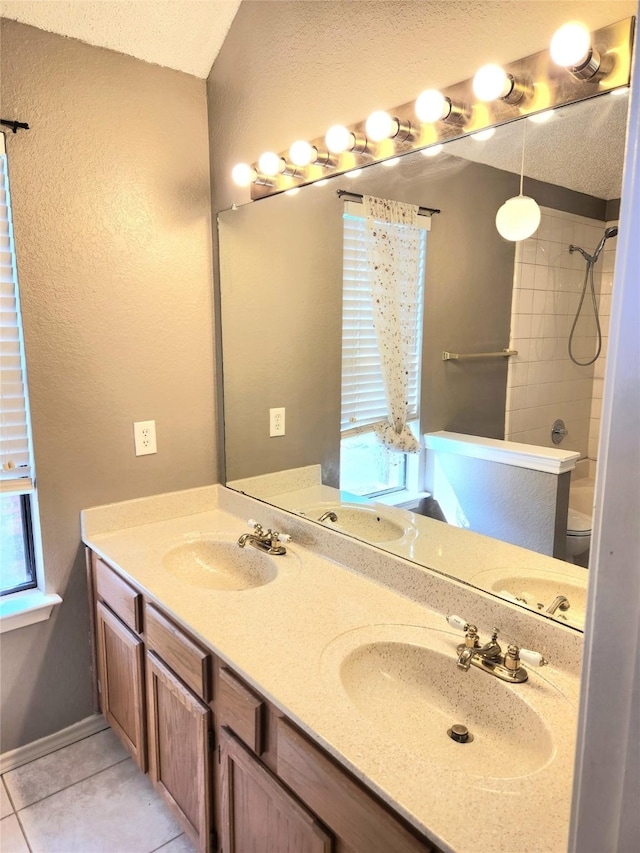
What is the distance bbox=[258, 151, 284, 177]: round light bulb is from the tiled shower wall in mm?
902

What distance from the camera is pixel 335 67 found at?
1578 mm

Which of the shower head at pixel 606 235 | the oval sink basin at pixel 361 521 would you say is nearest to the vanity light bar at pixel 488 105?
the shower head at pixel 606 235

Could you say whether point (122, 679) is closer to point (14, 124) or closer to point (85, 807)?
point (85, 807)

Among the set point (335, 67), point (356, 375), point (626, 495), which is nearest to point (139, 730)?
point (356, 375)

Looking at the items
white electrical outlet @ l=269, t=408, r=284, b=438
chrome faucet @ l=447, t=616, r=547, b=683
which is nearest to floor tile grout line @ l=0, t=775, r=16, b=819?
white electrical outlet @ l=269, t=408, r=284, b=438

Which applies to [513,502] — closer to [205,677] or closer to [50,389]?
[205,677]

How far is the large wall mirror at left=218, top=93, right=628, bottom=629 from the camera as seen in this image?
1088mm

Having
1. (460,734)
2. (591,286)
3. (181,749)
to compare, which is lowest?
(181,749)

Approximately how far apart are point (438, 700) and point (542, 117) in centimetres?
122

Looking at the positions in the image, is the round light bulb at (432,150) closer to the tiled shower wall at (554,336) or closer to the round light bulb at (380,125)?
the round light bulb at (380,125)

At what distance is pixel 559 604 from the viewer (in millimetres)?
1176

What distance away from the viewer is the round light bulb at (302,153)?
5.38ft

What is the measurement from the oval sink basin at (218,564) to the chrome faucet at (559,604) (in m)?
0.82

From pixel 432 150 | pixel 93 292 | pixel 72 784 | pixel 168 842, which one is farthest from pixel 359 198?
pixel 72 784
